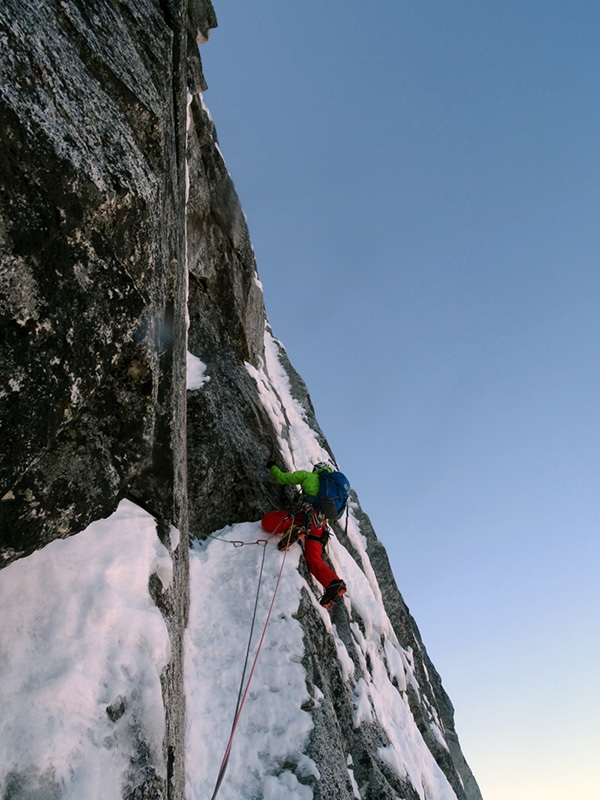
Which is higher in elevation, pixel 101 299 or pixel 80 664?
pixel 101 299

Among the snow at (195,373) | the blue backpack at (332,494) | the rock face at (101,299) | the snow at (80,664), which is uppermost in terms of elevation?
the snow at (195,373)

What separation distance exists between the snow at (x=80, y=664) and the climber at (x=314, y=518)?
3.58 m

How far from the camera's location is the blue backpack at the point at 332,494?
8.21 meters

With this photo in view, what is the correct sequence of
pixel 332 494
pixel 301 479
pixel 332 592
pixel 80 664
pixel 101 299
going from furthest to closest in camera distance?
pixel 301 479 < pixel 332 494 < pixel 332 592 < pixel 101 299 < pixel 80 664

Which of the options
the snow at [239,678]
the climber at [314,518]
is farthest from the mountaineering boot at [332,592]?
the snow at [239,678]

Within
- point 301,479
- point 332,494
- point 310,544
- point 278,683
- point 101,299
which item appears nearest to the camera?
point 101,299

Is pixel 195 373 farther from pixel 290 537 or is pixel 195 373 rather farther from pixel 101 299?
pixel 101 299

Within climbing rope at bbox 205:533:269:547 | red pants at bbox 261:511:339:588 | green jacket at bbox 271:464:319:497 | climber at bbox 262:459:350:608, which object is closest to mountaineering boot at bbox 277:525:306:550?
climber at bbox 262:459:350:608

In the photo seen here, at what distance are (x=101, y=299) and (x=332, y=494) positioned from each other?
5582mm

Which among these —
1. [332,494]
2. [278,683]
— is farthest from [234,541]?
[278,683]

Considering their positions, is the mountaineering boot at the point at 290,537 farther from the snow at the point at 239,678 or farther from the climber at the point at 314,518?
the snow at the point at 239,678

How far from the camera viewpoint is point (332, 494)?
27.5ft

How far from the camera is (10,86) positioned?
9.29ft

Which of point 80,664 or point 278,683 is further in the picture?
point 278,683
